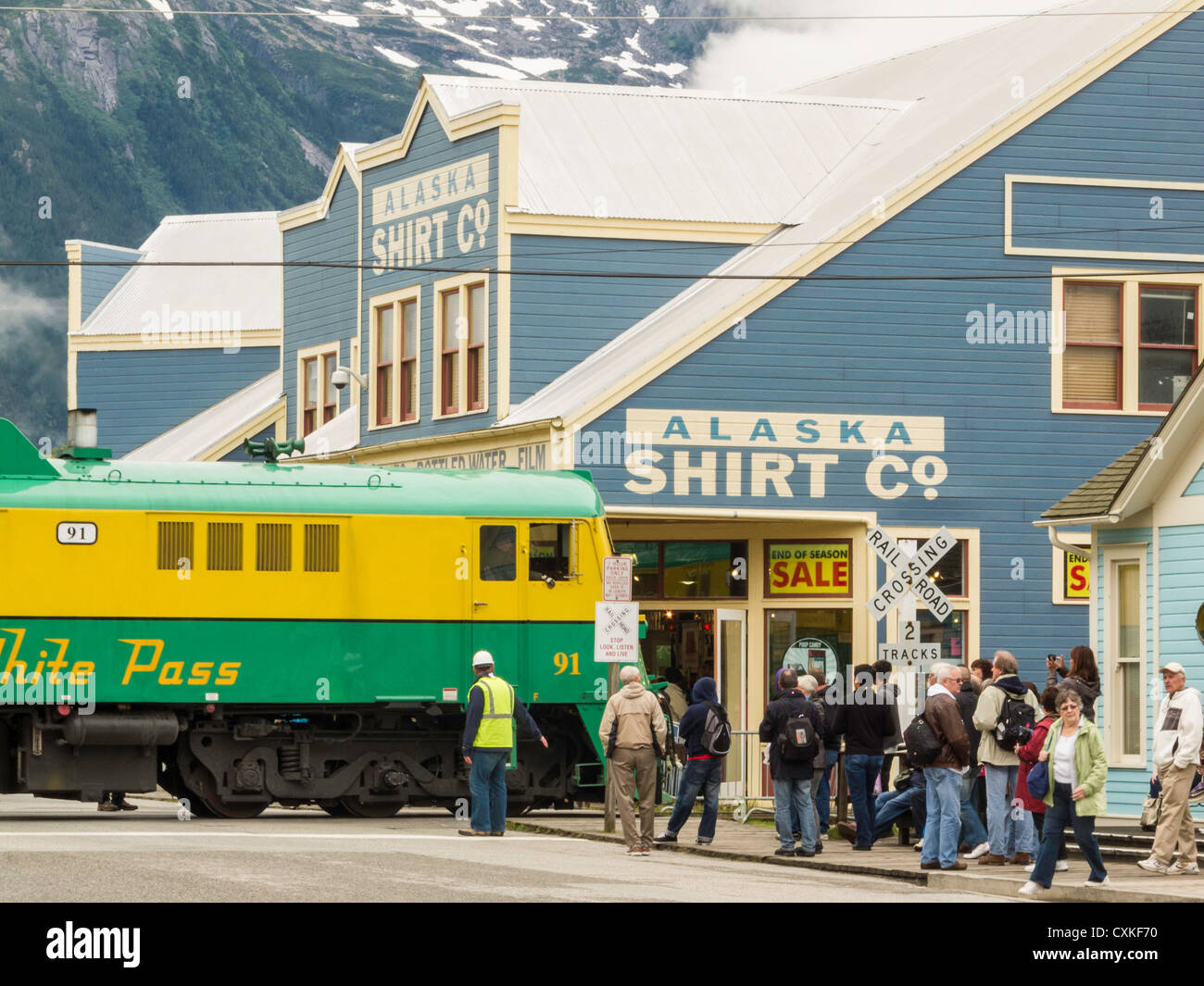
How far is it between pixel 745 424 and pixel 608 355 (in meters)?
2.69

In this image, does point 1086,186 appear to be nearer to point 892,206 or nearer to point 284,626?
point 892,206

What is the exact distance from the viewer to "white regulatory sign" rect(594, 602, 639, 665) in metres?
23.5

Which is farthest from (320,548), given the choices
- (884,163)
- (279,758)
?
(884,163)

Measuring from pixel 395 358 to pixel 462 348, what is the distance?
2.44 m

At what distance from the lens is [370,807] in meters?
25.2

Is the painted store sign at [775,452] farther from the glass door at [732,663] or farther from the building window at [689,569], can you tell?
the glass door at [732,663]

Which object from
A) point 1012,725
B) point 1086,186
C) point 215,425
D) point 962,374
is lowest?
point 1012,725

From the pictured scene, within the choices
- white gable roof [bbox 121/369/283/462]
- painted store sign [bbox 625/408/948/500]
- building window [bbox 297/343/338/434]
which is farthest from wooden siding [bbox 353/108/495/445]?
white gable roof [bbox 121/369/283/462]

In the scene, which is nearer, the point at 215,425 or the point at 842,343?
the point at 842,343

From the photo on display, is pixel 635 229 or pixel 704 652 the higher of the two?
pixel 635 229

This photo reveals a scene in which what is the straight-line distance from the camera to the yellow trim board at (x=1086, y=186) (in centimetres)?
3138

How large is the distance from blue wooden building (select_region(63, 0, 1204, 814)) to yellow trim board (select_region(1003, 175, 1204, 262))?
0.03 metres

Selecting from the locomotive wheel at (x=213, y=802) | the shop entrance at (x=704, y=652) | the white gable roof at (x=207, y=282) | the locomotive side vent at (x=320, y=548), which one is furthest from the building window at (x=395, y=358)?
the locomotive wheel at (x=213, y=802)

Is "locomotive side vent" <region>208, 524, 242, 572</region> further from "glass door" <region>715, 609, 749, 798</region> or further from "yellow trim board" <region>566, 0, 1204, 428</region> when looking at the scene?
"glass door" <region>715, 609, 749, 798</region>
